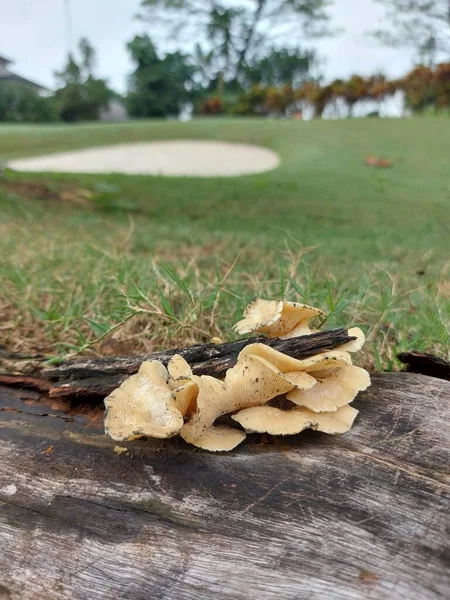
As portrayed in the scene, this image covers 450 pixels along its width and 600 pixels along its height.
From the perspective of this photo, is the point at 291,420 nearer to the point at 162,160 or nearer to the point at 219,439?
the point at 219,439

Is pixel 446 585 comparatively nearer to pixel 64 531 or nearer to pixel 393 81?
pixel 64 531

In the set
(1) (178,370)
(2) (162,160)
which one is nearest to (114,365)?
(1) (178,370)

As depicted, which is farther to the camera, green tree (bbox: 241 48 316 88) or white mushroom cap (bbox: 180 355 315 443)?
green tree (bbox: 241 48 316 88)

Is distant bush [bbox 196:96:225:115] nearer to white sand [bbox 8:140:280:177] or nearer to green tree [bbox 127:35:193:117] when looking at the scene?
green tree [bbox 127:35:193:117]

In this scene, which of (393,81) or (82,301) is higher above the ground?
(393,81)

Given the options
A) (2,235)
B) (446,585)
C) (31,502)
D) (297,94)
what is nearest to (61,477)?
(31,502)

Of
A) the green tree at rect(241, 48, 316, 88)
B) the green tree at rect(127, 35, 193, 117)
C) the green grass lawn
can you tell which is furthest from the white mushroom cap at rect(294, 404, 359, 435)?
the green tree at rect(127, 35, 193, 117)
